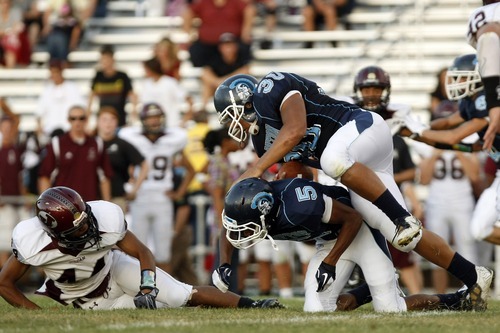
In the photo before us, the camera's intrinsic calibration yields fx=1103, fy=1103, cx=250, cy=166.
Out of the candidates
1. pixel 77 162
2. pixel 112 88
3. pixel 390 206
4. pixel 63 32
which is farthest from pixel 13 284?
pixel 63 32

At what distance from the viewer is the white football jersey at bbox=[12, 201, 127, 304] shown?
6.41 metres

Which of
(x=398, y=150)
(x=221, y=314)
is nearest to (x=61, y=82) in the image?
(x=398, y=150)

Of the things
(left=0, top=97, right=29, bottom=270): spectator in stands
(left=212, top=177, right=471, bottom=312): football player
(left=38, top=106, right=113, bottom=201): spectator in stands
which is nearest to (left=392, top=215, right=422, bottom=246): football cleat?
(left=212, top=177, right=471, bottom=312): football player

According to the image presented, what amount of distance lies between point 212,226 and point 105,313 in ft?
16.1

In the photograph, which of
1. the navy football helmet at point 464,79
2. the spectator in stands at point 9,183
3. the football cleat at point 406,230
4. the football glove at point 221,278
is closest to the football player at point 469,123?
the navy football helmet at point 464,79

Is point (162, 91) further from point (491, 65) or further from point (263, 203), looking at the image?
point (263, 203)

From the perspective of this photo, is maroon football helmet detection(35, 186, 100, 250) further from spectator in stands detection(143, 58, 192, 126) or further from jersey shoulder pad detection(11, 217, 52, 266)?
spectator in stands detection(143, 58, 192, 126)

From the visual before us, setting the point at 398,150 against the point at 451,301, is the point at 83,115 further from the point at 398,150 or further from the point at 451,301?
the point at 451,301

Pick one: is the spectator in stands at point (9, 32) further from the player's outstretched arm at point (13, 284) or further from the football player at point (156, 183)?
the player's outstretched arm at point (13, 284)

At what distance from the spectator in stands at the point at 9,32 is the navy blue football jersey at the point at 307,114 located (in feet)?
29.6

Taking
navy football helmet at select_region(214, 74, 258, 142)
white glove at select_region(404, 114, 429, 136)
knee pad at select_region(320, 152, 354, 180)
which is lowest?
knee pad at select_region(320, 152, 354, 180)

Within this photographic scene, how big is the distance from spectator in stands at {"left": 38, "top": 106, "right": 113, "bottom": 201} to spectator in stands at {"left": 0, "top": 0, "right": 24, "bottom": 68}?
496 centimetres

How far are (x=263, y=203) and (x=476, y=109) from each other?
2.25 metres

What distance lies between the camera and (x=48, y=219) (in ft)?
20.3
